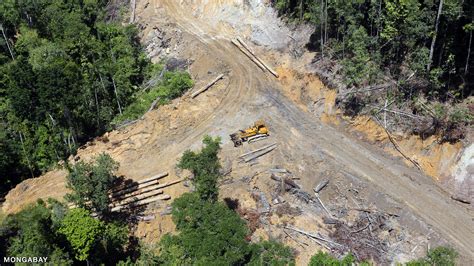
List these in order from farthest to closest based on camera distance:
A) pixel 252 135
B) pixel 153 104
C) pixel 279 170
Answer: pixel 153 104 → pixel 252 135 → pixel 279 170

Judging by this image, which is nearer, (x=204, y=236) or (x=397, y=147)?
(x=204, y=236)

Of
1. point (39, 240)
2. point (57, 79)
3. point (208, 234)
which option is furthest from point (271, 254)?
point (57, 79)

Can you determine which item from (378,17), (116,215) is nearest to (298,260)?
(116,215)

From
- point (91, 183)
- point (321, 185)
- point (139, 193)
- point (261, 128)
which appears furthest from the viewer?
point (261, 128)

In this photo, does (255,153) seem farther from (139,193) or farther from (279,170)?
(139,193)

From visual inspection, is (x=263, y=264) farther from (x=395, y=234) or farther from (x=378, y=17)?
(x=378, y=17)

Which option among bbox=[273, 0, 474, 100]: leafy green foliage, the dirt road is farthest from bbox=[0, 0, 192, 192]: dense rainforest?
bbox=[273, 0, 474, 100]: leafy green foliage

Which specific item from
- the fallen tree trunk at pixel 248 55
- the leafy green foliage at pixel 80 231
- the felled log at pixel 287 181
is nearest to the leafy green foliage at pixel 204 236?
the leafy green foliage at pixel 80 231
